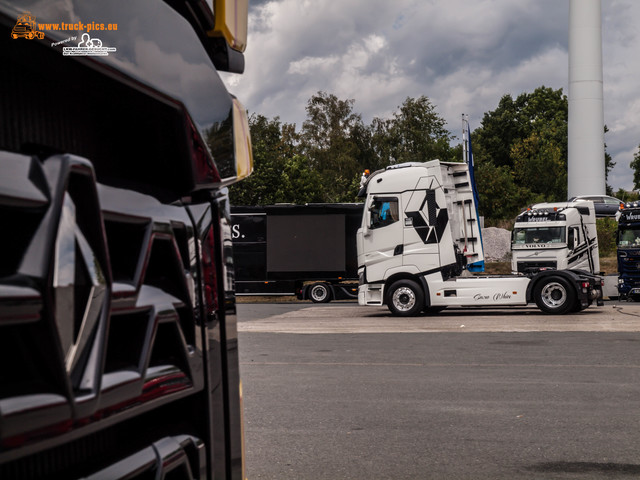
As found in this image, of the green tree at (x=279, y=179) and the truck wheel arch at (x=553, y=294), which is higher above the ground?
the green tree at (x=279, y=179)

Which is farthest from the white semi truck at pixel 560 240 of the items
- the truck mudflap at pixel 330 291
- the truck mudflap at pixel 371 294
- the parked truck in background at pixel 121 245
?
the parked truck in background at pixel 121 245

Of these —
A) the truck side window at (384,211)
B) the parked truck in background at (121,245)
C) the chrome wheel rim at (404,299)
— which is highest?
the truck side window at (384,211)

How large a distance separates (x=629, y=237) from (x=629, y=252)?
56 cm

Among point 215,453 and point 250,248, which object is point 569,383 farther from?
point 250,248

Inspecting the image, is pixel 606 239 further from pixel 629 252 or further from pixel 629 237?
pixel 629 252

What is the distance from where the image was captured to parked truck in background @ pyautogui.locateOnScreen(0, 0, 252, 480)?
2.91 ft

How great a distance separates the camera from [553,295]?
751 inches

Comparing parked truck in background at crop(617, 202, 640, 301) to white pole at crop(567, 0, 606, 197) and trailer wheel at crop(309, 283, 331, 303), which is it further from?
white pole at crop(567, 0, 606, 197)

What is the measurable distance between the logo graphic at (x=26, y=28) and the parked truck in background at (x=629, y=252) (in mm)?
26537

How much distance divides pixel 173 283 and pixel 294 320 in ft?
57.6

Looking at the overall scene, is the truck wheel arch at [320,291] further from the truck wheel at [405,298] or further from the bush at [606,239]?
the bush at [606,239]

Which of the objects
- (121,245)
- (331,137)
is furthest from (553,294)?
(331,137)

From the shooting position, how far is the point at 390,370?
31.2 feet

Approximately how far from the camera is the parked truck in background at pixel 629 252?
2562cm
